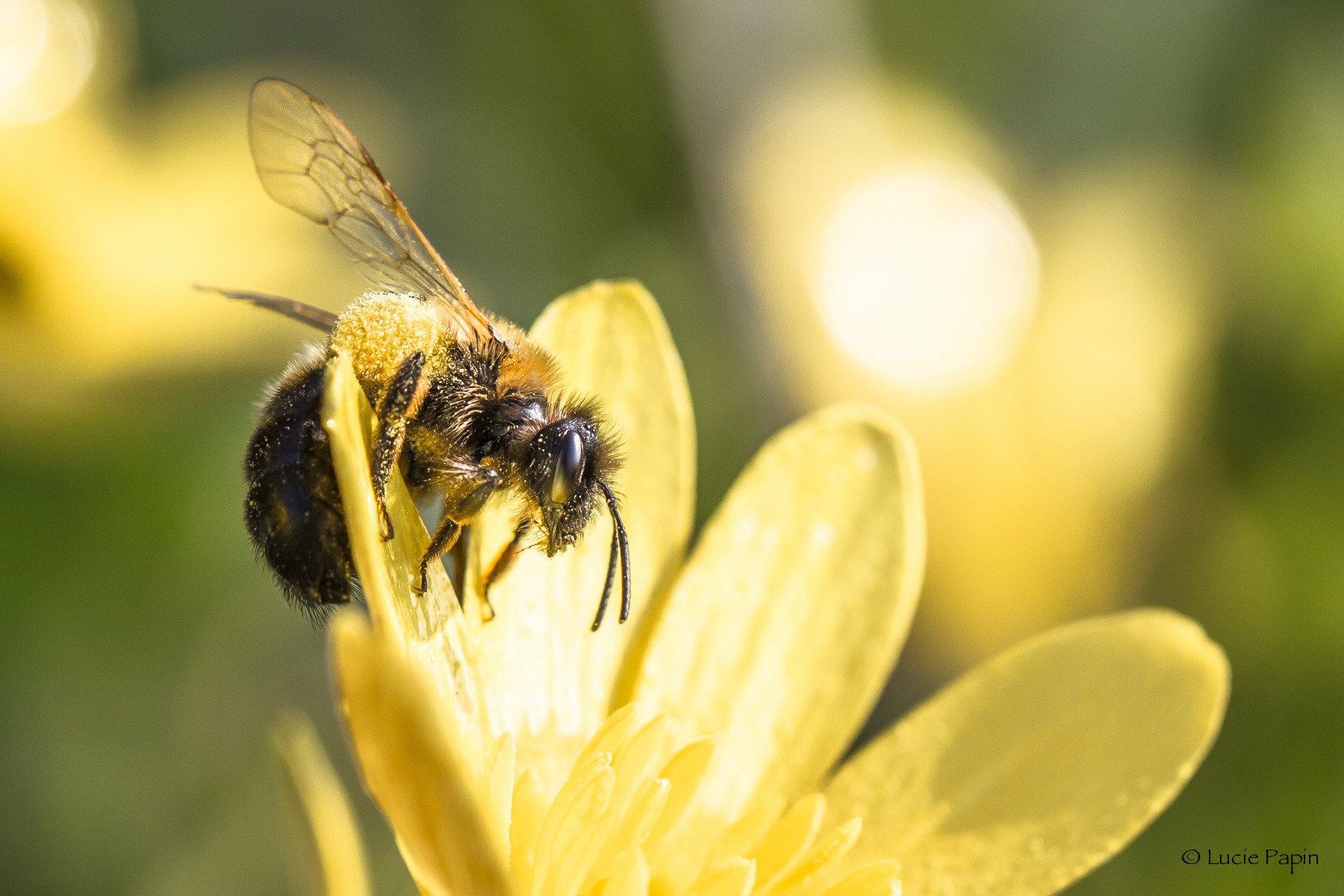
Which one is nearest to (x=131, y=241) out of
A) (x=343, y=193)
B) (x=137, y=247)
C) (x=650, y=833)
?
(x=137, y=247)

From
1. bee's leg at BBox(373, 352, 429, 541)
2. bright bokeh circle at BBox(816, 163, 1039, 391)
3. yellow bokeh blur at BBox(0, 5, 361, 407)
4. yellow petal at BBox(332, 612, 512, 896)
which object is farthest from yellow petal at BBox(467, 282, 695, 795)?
bright bokeh circle at BBox(816, 163, 1039, 391)

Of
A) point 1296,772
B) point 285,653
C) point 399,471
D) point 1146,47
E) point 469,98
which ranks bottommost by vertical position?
point 1296,772

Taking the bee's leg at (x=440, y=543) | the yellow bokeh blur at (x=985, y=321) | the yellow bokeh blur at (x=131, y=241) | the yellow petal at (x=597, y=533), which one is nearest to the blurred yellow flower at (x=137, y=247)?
the yellow bokeh blur at (x=131, y=241)

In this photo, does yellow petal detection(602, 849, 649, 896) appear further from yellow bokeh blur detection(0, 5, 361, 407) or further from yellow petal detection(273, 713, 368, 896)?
yellow bokeh blur detection(0, 5, 361, 407)

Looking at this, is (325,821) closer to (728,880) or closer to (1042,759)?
(728,880)

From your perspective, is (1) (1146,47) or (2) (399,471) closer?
(2) (399,471)

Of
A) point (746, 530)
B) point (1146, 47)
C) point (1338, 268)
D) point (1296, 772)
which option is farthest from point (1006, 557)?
point (1146, 47)

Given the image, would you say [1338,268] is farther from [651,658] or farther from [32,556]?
[32,556]
